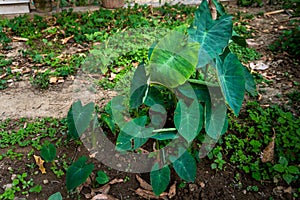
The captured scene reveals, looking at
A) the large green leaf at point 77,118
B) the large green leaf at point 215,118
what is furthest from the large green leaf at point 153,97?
the large green leaf at point 77,118

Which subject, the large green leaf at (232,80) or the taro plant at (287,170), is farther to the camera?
the taro plant at (287,170)

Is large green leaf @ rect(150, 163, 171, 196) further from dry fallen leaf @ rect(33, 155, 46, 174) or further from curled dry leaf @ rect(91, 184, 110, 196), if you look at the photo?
dry fallen leaf @ rect(33, 155, 46, 174)

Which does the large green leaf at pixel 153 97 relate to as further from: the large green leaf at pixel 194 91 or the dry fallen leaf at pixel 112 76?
the dry fallen leaf at pixel 112 76

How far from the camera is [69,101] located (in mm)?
2631

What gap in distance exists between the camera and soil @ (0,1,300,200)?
195 cm

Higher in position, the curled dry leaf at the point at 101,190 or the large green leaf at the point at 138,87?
the large green leaf at the point at 138,87

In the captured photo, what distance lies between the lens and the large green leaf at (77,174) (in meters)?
1.77

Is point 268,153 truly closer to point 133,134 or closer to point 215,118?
point 215,118

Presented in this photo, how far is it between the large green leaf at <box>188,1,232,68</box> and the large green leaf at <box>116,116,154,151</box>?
436 millimetres

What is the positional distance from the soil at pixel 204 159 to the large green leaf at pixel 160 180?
0.56ft

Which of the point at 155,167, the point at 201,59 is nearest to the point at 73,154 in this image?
the point at 155,167

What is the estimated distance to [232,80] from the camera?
1.75 metres

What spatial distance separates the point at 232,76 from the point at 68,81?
1.59 meters

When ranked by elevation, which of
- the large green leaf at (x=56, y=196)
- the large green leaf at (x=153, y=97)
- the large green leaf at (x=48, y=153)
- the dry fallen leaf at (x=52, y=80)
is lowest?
the large green leaf at (x=56, y=196)
